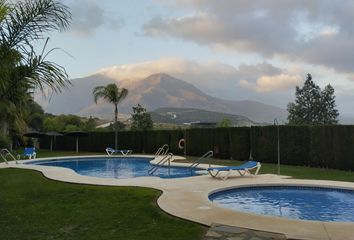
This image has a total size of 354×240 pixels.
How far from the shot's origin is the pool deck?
19.9ft

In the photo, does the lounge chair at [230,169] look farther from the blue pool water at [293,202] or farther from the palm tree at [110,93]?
the palm tree at [110,93]

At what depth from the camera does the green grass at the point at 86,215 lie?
5.93m

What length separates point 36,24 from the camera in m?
5.43

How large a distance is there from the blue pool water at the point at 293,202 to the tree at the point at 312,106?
35330mm

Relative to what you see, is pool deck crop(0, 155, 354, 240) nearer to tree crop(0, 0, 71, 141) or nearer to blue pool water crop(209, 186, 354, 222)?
blue pool water crop(209, 186, 354, 222)

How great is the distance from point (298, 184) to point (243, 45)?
17.6 meters

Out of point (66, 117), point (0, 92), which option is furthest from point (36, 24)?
point (66, 117)

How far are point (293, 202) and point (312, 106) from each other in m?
38.5

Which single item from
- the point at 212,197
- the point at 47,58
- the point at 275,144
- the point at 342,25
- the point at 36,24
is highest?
the point at 342,25

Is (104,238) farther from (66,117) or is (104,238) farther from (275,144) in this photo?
(66,117)

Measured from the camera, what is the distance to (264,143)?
20172 millimetres

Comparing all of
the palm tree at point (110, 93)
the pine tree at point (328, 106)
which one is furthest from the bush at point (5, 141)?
the pine tree at point (328, 106)

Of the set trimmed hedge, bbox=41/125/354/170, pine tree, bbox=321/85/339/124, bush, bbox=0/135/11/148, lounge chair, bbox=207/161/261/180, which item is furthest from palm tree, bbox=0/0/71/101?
pine tree, bbox=321/85/339/124

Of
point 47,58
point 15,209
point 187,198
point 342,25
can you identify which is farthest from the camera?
point 342,25
